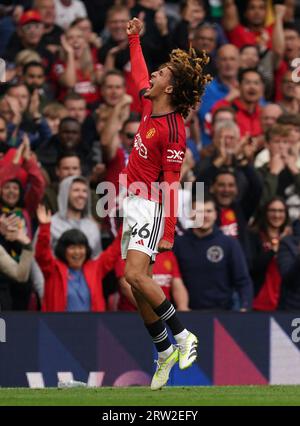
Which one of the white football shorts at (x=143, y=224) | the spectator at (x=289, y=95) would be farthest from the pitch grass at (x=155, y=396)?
the spectator at (x=289, y=95)

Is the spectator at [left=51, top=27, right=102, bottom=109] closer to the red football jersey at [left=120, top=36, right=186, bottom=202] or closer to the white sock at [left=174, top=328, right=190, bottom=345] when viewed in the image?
the red football jersey at [left=120, top=36, right=186, bottom=202]

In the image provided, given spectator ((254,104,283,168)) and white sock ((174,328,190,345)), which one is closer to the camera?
white sock ((174,328,190,345))

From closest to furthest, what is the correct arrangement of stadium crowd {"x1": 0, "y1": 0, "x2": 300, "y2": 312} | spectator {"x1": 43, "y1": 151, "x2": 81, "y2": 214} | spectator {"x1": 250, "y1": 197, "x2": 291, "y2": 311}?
1. stadium crowd {"x1": 0, "y1": 0, "x2": 300, "y2": 312}
2. spectator {"x1": 250, "y1": 197, "x2": 291, "y2": 311}
3. spectator {"x1": 43, "y1": 151, "x2": 81, "y2": 214}

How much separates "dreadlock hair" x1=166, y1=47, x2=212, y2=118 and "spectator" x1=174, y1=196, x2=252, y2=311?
2946mm

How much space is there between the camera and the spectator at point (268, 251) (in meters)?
14.6

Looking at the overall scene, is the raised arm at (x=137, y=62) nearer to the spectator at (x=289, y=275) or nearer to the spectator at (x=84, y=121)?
the spectator at (x=289, y=275)

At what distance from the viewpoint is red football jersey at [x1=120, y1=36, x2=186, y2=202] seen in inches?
440

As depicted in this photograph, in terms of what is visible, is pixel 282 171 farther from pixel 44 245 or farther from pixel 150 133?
pixel 150 133

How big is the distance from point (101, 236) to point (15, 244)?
135cm

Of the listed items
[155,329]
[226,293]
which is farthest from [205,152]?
[155,329]

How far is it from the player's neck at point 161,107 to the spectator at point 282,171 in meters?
4.26

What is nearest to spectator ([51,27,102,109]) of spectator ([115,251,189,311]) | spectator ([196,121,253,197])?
spectator ([196,121,253,197])

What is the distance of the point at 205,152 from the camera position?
1609cm
